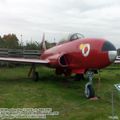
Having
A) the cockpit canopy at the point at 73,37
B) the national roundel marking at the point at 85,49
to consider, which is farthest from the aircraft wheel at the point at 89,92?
the cockpit canopy at the point at 73,37

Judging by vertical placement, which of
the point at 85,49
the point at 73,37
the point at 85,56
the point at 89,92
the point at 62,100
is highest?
the point at 73,37

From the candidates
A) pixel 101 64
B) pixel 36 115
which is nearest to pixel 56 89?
pixel 101 64

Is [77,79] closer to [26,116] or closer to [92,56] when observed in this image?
[92,56]

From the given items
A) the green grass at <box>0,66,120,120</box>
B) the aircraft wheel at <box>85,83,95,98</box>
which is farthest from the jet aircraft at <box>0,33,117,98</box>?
the green grass at <box>0,66,120,120</box>

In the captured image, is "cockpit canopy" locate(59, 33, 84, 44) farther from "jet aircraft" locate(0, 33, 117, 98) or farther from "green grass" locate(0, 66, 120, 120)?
"green grass" locate(0, 66, 120, 120)

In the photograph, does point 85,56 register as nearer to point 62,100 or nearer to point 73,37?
point 62,100

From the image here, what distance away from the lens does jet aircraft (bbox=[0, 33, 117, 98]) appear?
12.7m

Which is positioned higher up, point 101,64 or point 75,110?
point 101,64

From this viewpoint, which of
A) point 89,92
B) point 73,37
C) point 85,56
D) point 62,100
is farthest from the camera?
point 73,37

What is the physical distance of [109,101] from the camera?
479 inches

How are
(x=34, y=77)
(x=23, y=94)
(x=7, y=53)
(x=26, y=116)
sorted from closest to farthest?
(x=26, y=116)
(x=23, y=94)
(x=34, y=77)
(x=7, y=53)

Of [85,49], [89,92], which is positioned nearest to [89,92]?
[89,92]

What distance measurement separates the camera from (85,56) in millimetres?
13648

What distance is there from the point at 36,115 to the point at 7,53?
2115 cm
